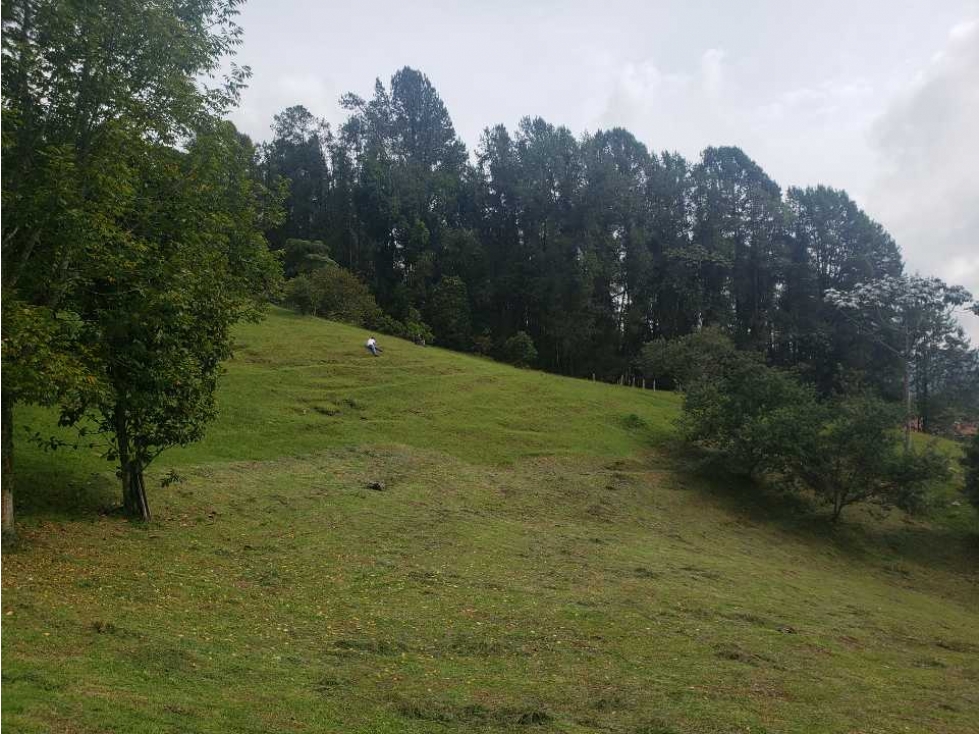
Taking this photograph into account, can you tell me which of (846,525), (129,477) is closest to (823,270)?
(846,525)

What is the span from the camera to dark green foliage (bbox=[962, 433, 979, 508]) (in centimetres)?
3269

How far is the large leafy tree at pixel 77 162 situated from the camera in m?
12.9

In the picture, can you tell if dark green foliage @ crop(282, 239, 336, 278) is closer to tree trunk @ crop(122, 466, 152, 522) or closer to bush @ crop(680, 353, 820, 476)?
bush @ crop(680, 353, 820, 476)

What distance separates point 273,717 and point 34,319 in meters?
7.93

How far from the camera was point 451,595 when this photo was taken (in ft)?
49.5

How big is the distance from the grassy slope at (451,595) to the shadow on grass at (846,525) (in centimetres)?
17

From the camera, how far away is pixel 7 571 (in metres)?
12.2

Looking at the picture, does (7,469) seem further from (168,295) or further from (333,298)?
(333,298)

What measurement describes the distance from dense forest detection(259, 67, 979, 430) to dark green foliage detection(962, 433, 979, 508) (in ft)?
90.6

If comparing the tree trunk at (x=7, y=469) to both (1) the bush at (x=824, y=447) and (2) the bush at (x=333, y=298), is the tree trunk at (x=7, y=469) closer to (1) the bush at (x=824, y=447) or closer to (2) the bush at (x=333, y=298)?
(1) the bush at (x=824, y=447)

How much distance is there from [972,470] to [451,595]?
29.2 meters

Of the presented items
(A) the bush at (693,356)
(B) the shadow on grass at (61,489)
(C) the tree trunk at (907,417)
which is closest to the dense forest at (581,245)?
(A) the bush at (693,356)

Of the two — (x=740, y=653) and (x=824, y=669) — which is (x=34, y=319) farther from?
(x=824, y=669)

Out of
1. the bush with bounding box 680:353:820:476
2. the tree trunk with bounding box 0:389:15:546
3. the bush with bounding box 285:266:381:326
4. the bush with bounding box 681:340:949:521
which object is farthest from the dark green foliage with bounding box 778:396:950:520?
the bush with bounding box 285:266:381:326
